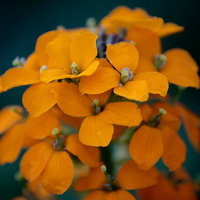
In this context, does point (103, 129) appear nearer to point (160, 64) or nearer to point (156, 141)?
point (156, 141)

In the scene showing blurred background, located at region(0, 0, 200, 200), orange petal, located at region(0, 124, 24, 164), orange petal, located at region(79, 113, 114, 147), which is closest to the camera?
orange petal, located at region(79, 113, 114, 147)

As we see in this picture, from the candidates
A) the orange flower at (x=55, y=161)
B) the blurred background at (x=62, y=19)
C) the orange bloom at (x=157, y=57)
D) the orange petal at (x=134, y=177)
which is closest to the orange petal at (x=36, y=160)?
the orange flower at (x=55, y=161)

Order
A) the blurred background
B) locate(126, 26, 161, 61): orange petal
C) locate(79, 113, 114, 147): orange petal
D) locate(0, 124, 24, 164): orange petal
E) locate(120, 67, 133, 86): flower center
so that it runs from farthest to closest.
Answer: the blurred background
locate(126, 26, 161, 61): orange petal
locate(0, 124, 24, 164): orange petal
locate(120, 67, 133, 86): flower center
locate(79, 113, 114, 147): orange petal

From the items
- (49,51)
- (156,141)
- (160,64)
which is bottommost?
(156,141)

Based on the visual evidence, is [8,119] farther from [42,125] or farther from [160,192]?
[160,192]

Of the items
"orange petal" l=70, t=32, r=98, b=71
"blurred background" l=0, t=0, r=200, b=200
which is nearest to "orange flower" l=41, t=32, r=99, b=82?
"orange petal" l=70, t=32, r=98, b=71

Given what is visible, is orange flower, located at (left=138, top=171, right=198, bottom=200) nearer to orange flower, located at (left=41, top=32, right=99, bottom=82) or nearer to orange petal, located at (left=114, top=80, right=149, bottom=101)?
orange petal, located at (left=114, top=80, right=149, bottom=101)

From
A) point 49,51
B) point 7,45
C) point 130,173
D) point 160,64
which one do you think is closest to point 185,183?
point 130,173
